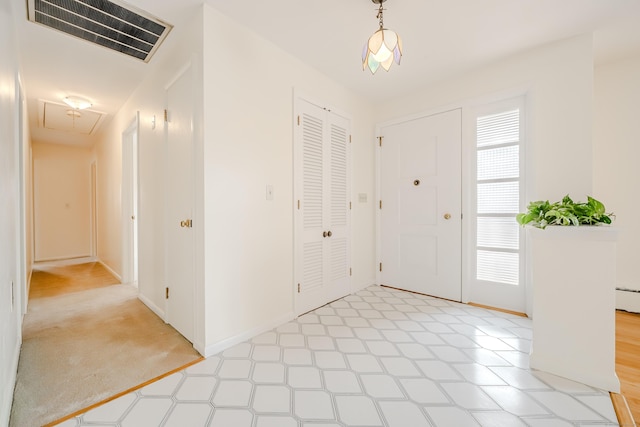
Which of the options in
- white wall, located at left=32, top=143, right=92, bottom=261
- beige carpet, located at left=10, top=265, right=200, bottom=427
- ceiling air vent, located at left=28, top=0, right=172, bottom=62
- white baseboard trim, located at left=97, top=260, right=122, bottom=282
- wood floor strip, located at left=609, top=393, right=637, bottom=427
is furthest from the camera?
white wall, located at left=32, top=143, right=92, bottom=261

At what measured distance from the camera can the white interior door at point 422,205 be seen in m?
2.95

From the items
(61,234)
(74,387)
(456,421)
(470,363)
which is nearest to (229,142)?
(74,387)

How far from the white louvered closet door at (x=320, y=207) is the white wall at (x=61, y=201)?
610 centimetres

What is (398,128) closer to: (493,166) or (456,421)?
(493,166)

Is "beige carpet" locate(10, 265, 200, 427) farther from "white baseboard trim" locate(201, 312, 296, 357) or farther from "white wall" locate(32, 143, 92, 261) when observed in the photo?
"white wall" locate(32, 143, 92, 261)

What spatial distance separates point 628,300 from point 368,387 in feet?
9.96

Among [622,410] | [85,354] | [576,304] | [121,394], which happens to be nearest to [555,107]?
[576,304]

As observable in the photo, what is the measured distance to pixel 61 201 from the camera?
5.66 m

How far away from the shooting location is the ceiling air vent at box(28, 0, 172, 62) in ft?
5.90

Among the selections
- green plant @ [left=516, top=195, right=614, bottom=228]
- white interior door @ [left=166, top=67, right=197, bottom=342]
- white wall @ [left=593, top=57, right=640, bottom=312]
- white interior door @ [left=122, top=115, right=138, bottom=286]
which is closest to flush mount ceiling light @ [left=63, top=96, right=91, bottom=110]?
white interior door @ [left=122, top=115, right=138, bottom=286]

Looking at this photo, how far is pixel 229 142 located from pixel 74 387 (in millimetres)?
1828

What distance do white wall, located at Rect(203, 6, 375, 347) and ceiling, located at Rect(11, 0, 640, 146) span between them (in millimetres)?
247

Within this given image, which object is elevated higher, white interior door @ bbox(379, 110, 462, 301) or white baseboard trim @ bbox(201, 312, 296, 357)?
white interior door @ bbox(379, 110, 462, 301)

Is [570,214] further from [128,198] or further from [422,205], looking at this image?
[128,198]
